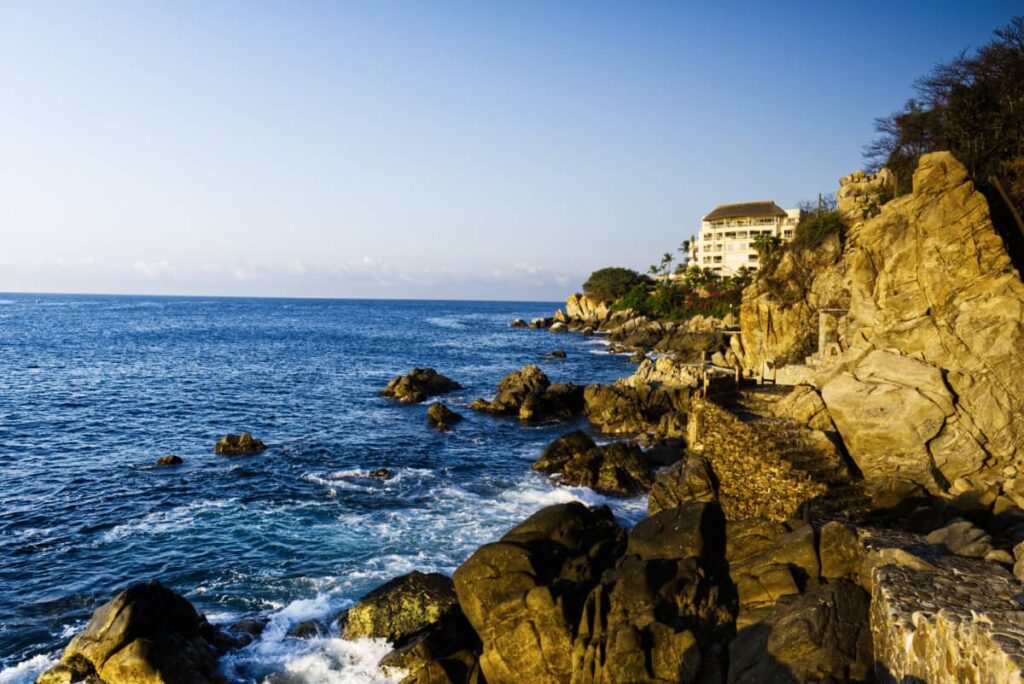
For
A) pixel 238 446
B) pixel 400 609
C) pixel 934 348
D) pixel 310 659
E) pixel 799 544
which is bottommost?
pixel 310 659

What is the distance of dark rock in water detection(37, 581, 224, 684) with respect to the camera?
49.4ft

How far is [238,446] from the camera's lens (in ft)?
122

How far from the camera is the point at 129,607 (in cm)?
1603

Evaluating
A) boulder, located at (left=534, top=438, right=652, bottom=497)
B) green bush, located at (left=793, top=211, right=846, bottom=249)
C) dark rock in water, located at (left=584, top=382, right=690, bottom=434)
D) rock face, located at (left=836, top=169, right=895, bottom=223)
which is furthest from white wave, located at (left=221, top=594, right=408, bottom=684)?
green bush, located at (left=793, top=211, right=846, bottom=249)

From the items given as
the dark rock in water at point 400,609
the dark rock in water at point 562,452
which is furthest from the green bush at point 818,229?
the dark rock in water at point 400,609

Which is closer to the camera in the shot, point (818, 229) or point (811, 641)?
point (811, 641)

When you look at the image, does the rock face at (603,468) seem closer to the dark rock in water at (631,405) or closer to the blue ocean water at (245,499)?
the blue ocean water at (245,499)

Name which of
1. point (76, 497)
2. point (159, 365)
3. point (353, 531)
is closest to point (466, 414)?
point (353, 531)

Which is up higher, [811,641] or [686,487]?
[811,641]

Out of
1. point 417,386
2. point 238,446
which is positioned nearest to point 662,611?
point 238,446

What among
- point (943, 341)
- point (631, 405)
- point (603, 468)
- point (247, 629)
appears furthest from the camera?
point (631, 405)

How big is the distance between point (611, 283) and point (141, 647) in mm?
127331

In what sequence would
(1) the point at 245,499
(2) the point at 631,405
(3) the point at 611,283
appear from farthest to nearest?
(3) the point at 611,283 < (2) the point at 631,405 < (1) the point at 245,499

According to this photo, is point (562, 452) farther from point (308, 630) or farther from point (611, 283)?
point (611, 283)
